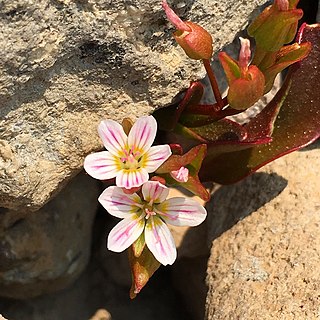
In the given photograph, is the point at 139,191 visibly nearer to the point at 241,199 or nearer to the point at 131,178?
the point at 131,178

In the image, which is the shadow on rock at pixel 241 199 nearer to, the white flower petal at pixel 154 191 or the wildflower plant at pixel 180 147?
the wildflower plant at pixel 180 147

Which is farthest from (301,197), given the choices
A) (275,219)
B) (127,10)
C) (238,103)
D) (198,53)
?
(127,10)

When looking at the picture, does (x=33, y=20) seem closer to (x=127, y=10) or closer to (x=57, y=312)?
(x=127, y=10)

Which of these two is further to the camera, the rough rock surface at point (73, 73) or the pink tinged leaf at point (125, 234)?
the pink tinged leaf at point (125, 234)

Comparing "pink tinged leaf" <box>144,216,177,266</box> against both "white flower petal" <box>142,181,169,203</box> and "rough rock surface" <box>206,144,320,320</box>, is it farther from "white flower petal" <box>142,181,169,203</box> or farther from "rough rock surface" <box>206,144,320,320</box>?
"rough rock surface" <box>206,144,320,320</box>

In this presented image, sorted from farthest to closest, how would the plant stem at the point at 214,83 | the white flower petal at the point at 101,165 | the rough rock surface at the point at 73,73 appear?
the plant stem at the point at 214,83 → the white flower petal at the point at 101,165 → the rough rock surface at the point at 73,73

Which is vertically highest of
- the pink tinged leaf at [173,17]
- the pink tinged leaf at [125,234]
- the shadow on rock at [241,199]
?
the pink tinged leaf at [173,17]

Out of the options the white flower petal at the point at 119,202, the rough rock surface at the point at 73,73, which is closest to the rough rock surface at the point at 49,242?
the rough rock surface at the point at 73,73
